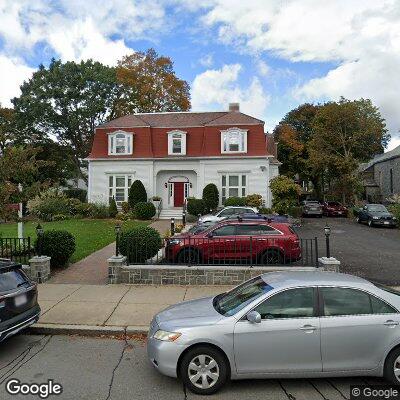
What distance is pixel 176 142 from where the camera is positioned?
30.9 metres

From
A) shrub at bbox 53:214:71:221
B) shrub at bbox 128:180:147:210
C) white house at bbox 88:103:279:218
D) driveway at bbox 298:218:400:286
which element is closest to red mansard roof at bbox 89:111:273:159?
white house at bbox 88:103:279:218

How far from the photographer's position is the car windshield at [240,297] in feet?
17.2

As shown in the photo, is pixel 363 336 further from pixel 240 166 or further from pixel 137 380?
pixel 240 166

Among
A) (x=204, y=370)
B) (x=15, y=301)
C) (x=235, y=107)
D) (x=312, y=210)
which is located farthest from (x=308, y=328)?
(x=235, y=107)

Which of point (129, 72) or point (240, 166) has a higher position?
point (129, 72)

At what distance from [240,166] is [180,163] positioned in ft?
15.6

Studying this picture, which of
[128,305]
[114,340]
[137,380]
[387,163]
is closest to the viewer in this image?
[137,380]

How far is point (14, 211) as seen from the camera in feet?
35.2

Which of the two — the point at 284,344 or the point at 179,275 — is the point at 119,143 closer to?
the point at 179,275

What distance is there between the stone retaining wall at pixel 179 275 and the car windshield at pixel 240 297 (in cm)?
412

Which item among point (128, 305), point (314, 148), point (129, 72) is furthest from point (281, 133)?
point (128, 305)

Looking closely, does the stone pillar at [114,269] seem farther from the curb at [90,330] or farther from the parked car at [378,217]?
the parked car at [378,217]

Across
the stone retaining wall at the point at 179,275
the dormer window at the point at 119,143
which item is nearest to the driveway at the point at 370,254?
the stone retaining wall at the point at 179,275

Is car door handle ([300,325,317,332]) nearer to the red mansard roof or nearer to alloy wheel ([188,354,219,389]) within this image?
alloy wheel ([188,354,219,389])
